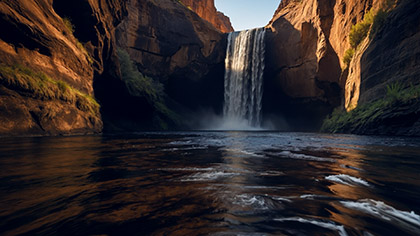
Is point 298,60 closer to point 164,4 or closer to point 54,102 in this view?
point 164,4

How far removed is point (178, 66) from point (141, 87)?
32.6ft

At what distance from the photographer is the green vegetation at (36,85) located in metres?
8.68

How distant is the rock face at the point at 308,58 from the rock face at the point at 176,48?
7950 millimetres

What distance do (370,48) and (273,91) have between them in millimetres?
16655

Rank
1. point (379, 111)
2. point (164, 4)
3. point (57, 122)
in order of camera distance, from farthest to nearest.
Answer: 1. point (164, 4)
2. point (379, 111)
3. point (57, 122)

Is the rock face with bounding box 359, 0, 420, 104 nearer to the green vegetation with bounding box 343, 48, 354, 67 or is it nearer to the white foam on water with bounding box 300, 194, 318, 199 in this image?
the green vegetation with bounding box 343, 48, 354, 67

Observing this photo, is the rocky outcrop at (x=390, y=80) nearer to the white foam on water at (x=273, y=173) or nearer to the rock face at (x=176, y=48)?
the white foam on water at (x=273, y=173)

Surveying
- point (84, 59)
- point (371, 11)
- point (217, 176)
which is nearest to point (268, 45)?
point (371, 11)

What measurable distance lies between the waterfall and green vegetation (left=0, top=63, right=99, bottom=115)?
21.8 m

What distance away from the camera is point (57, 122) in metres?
10.5

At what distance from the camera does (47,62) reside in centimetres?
1146

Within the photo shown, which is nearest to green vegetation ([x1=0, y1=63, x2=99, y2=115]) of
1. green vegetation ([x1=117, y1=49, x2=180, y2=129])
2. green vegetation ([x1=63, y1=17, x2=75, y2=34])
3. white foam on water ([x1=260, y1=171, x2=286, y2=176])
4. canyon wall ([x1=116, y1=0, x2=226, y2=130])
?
green vegetation ([x1=63, y1=17, x2=75, y2=34])

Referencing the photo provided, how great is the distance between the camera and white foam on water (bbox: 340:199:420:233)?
1.28 meters

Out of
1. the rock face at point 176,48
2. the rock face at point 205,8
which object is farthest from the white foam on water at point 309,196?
the rock face at point 205,8
